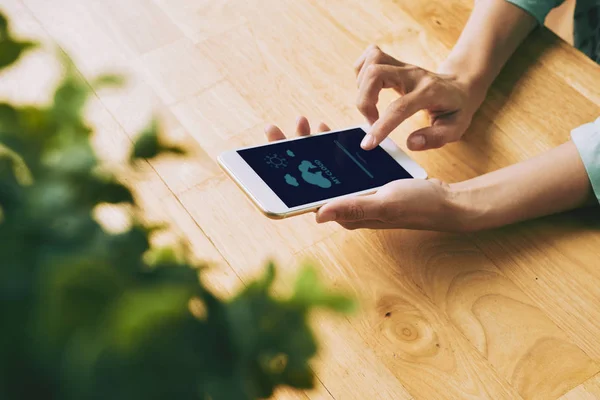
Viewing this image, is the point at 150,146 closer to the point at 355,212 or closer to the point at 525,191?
the point at 355,212

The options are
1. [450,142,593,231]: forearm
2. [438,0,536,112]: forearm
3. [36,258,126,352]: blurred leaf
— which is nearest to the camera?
[36,258,126,352]: blurred leaf

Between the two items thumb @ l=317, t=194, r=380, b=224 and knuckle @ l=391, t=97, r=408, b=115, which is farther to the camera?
knuckle @ l=391, t=97, r=408, b=115

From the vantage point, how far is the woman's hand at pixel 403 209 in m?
0.71

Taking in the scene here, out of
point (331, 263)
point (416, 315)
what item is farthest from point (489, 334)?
point (331, 263)

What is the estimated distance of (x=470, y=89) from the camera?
88cm

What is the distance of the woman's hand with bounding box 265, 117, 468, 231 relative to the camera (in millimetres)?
709

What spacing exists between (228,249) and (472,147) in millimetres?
357

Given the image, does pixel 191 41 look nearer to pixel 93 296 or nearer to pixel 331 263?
pixel 331 263

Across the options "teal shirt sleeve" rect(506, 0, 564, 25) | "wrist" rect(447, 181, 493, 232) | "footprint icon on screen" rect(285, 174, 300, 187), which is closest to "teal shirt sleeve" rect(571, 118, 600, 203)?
"wrist" rect(447, 181, 493, 232)

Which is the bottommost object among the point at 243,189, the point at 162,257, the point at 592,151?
the point at 243,189

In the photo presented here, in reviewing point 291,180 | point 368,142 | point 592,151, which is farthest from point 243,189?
point 592,151

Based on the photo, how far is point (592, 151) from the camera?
791 millimetres

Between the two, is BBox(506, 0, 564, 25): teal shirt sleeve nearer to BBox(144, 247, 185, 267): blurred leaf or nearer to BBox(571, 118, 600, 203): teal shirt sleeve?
BBox(571, 118, 600, 203): teal shirt sleeve

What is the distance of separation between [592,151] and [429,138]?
0.63 feet
